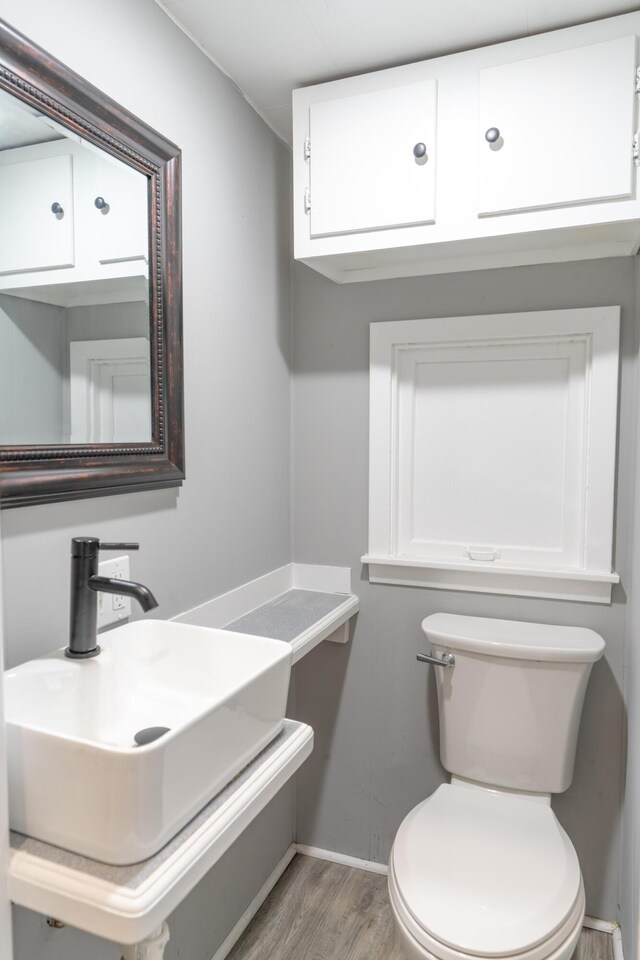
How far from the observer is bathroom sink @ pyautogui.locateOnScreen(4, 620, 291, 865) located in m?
0.76

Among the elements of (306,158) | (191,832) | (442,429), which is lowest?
(191,832)

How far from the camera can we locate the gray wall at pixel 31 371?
102cm

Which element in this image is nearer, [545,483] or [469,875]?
[469,875]

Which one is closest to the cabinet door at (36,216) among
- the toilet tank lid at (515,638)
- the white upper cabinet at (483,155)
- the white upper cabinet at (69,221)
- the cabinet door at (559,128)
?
the white upper cabinet at (69,221)

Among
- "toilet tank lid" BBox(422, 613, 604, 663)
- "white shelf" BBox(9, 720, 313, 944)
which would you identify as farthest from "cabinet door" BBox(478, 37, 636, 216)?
"white shelf" BBox(9, 720, 313, 944)

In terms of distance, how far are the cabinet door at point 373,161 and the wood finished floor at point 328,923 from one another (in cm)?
196

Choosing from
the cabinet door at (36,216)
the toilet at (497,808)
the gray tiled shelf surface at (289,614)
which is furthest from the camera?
the gray tiled shelf surface at (289,614)

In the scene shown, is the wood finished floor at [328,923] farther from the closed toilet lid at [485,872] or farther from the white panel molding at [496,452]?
the white panel molding at [496,452]

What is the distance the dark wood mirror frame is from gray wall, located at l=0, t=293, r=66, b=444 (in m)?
0.04

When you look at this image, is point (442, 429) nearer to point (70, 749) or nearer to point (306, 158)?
point (306, 158)

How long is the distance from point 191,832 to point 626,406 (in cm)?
151

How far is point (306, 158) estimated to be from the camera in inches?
66.3

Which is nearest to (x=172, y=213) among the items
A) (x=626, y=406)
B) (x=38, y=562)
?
(x=38, y=562)

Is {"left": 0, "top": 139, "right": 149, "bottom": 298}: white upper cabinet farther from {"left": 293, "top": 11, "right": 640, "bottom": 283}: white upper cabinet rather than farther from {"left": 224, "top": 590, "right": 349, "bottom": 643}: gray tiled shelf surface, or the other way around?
{"left": 224, "top": 590, "right": 349, "bottom": 643}: gray tiled shelf surface
